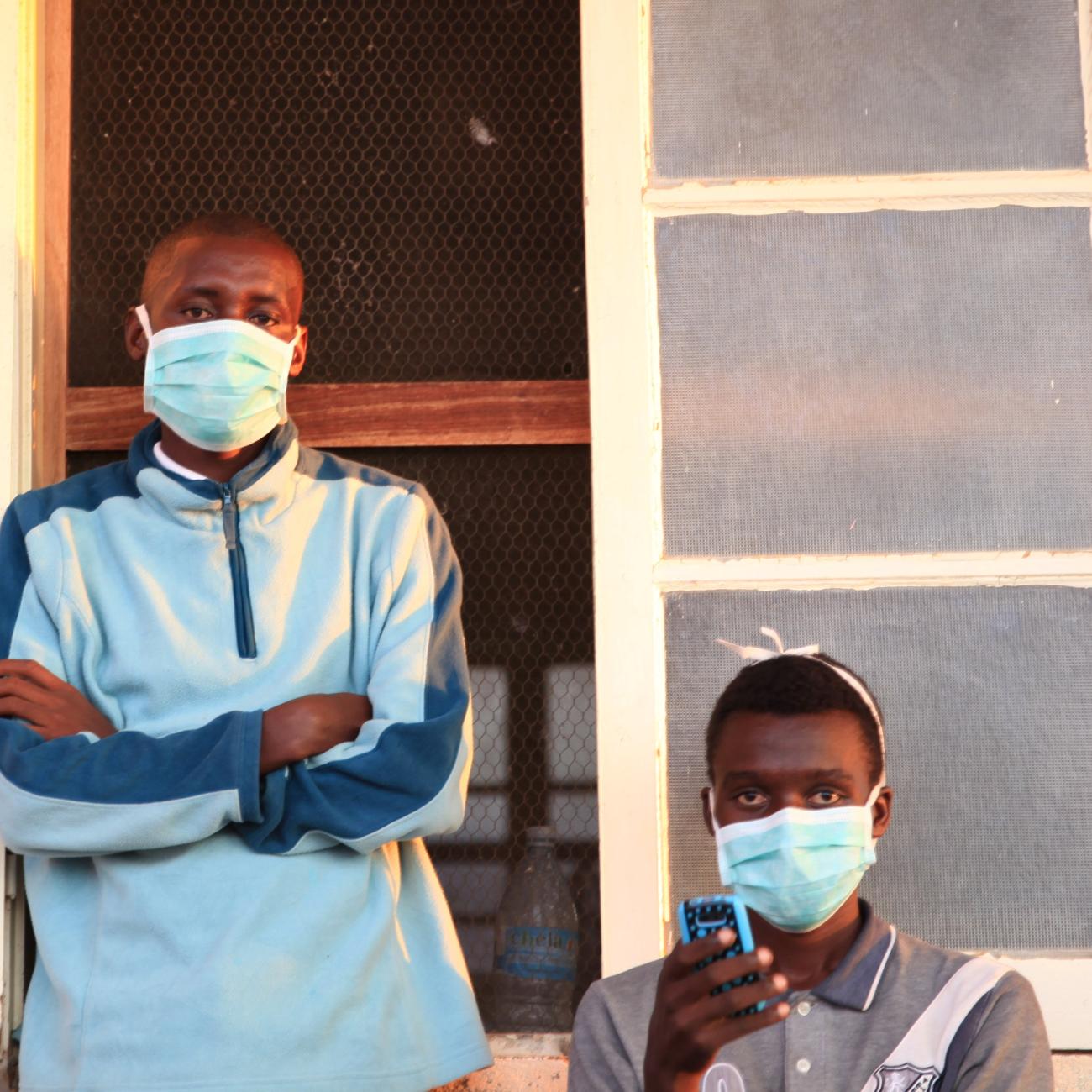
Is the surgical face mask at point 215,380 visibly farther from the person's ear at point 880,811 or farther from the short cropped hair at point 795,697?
the person's ear at point 880,811

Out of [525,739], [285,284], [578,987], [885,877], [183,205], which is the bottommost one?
[578,987]

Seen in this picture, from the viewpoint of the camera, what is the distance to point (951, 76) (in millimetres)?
2652

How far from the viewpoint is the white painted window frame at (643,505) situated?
244 cm

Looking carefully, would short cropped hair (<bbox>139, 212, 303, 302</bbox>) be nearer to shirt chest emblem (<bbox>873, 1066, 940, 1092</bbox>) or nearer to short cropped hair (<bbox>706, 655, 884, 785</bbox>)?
short cropped hair (<bbox>706, 655, 884, 785</bbox>)

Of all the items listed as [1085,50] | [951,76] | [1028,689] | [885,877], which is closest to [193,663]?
[885,877]

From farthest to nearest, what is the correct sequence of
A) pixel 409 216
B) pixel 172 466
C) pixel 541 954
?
1. pixel 409 216
2. pixel 541 954
3. pixel 172 466

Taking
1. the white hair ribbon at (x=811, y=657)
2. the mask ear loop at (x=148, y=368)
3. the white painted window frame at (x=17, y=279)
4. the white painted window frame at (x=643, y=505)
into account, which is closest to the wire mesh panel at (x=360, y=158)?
the white painted window frame at (x=17, y=279)

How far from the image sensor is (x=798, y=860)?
1.91 m

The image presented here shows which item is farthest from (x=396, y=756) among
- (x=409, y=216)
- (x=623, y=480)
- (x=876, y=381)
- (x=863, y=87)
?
(x=863, y=87)

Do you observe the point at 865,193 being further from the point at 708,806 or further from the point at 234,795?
the point at 234,795

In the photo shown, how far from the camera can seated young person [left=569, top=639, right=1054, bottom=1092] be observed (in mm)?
1846

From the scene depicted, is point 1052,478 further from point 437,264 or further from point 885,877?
point 437,264

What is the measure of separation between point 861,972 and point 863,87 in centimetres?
145

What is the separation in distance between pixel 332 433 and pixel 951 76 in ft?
3.87
